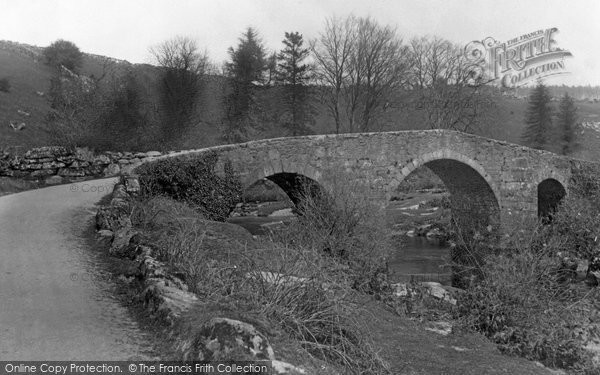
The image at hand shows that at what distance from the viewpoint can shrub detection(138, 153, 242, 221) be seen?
11883mm

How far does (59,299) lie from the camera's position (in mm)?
5059

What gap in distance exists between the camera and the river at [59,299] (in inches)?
154

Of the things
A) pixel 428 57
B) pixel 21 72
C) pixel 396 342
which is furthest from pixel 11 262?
pixel 21 72

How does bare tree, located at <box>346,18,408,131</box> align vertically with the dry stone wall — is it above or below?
above

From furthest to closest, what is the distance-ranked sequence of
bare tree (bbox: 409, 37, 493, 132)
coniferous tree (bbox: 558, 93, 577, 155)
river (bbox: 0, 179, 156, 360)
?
coniferous tree (bbox: 558, 93, 577, 155) → bare tree (bbox: 409, 37, 493, 132) → river (bbox: 0, 179, 156, 360)

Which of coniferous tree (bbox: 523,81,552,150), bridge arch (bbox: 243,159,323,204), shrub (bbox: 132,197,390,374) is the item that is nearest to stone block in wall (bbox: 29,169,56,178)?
bridge arch (bbox: 243,159,323,204)

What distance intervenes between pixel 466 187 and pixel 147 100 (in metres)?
27.1

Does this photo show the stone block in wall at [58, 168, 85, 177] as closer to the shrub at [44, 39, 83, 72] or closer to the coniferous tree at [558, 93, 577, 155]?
the shrub at [44, 39, 83, 72]

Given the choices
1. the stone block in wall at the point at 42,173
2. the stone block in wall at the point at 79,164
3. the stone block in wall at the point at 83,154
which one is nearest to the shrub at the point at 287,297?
the stone block in wall at the point at 42,173

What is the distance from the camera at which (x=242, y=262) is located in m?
5.55

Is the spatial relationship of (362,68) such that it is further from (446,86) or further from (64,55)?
(64,55)

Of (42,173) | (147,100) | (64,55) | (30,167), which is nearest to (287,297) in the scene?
(42,173)

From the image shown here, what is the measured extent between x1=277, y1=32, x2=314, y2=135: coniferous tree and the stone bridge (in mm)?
15589

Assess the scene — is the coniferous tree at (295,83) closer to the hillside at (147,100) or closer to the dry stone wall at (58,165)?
the hillside at (147,100)
